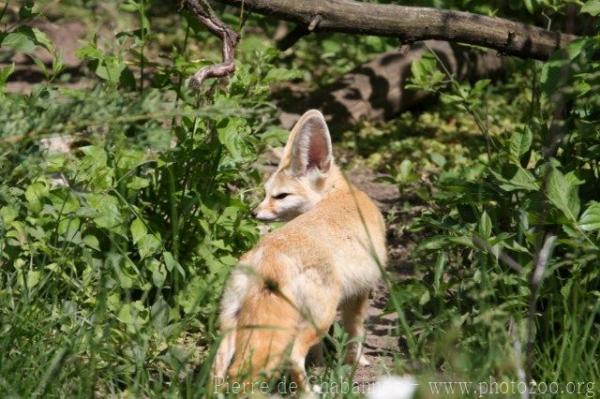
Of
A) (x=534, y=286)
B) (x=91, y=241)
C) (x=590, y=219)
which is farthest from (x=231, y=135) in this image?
(x=534, y=286)

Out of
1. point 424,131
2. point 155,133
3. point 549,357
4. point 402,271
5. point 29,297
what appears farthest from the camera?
point 424,131

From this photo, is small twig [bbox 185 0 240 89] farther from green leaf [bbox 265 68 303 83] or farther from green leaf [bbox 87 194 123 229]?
green leaf [bbox 87 194 123 229]

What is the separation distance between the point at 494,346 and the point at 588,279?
1230 millimetres

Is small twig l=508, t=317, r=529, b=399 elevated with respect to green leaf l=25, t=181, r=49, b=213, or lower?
elevated

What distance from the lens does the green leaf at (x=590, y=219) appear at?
473 centimetres

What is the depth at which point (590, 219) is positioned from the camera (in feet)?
15.6

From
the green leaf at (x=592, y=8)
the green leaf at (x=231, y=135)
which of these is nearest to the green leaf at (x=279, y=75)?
the green leaf at (x=231, y=135)

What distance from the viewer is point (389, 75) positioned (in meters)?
9.11

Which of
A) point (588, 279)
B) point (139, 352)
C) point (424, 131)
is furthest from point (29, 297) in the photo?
point (424, 131)

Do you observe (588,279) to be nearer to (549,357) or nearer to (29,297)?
(549,357)

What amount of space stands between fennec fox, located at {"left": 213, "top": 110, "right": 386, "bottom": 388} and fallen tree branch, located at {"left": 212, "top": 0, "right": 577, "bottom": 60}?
0.96m

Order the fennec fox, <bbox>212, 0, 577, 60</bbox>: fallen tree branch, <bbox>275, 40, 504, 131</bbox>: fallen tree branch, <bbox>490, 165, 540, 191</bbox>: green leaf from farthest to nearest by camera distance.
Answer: <bbox>275, 40, 504, 131</bbox>: fallen tree branch < <bbox>212, 0, 577, 60</bbox>: fallen tree branch < <bbox>490, 165, 540, 191</bbox>: green leaf < the fennec fox

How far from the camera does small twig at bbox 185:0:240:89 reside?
5477 millimetres

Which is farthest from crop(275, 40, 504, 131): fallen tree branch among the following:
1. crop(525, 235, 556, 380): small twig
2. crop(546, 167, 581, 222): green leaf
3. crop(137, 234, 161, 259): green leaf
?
crop(525, 235, 556, 380): small twig
